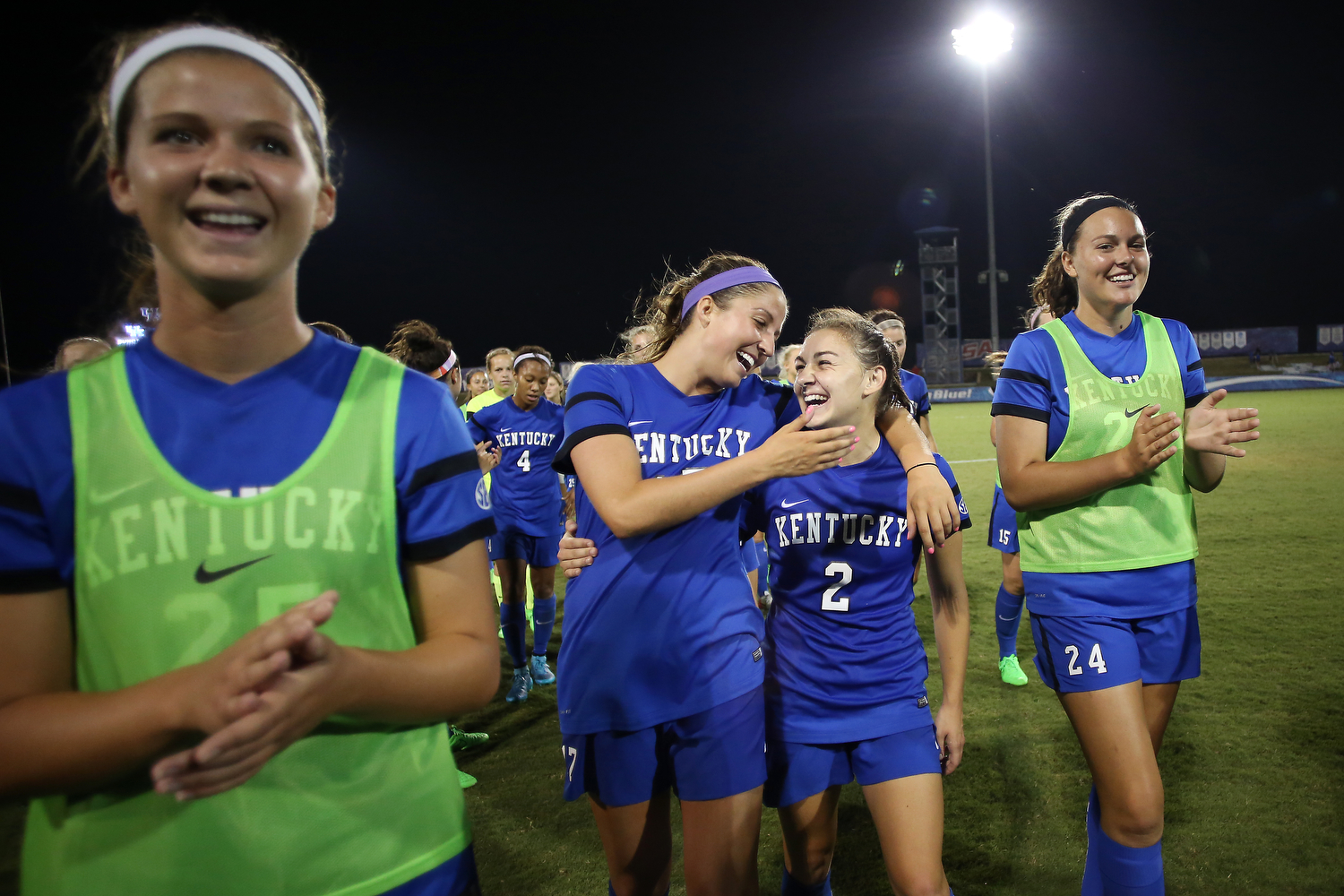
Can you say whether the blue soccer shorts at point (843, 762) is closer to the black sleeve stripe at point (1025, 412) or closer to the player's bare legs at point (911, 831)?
the player's bare legs at point (911, 831)

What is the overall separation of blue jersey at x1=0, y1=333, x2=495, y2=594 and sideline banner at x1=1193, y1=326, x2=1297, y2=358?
45448 mm

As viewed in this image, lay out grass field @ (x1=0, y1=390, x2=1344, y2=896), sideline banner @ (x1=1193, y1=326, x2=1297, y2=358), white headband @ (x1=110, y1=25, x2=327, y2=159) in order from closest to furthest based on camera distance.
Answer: white headband @ (x1=110, y1=25, x2=327, y2=159) → grass field @ (x1=0, y1=390, x2=1344, y2=896) → sideline banner @ (x1=1193, y1=326, x2=1297, y2=358)

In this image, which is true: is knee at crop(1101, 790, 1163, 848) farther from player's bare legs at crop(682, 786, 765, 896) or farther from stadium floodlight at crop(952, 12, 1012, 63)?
stadium floodlight at crop(952, 12, 1012, 63)

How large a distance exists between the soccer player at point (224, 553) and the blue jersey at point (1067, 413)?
234 centimetres

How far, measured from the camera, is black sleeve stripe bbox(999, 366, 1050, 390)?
115 inches

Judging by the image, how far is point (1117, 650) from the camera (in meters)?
2.72

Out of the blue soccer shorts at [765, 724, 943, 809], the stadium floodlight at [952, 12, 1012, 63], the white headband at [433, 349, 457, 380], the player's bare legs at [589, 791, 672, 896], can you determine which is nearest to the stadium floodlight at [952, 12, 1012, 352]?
the stadium floodlight at [952, 12, 1012, 63]

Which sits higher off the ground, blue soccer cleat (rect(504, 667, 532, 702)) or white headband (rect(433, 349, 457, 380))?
white headband (rect(433, 349, 457, 380))

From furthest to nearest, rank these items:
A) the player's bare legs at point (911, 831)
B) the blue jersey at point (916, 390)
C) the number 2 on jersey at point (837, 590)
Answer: the blue jersey at point (916, 390) → the number 2 on jersey at point (837, 590) → the player's bare legs at point (911, 831)

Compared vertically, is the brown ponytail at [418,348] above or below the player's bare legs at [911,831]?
above

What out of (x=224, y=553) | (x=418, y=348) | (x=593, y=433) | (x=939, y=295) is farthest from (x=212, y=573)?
(x=939, y=295)

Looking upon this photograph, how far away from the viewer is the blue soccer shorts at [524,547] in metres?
6.54

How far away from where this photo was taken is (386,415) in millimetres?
1234

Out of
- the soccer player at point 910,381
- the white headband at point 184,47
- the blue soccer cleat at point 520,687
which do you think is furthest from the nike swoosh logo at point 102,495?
the blue soccer cleat at point 520,687
